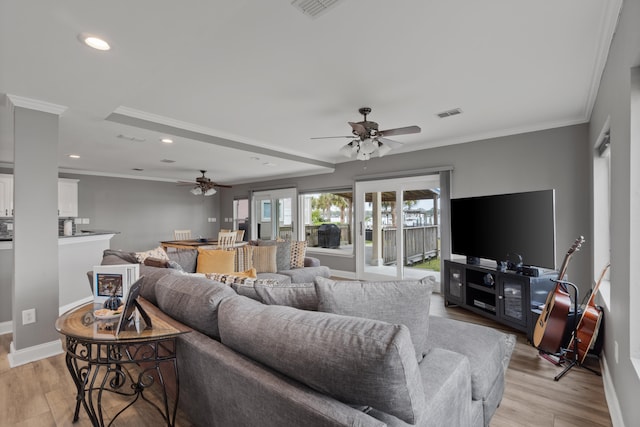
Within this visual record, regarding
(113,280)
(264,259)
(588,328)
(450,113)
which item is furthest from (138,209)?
(588,328)

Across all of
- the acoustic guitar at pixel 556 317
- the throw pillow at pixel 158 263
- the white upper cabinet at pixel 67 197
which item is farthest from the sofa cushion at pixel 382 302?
the white upper cabinet at pixel 67 197

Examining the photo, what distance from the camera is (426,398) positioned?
3.63 feet

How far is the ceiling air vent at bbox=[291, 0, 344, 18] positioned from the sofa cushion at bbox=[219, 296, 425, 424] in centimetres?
165

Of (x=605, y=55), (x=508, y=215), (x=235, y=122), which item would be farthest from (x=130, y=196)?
(x=605, y=55)

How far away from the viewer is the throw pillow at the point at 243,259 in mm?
4289

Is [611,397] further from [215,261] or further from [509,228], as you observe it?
[215,261]

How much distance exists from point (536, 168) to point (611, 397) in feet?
9.53

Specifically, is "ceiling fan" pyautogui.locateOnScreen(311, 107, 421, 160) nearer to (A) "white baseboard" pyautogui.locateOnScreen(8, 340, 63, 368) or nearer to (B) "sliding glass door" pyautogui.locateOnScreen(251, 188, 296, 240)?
(A) "white baseboard" pyautogui.locateOnScreen(8, 340, 63, 368)

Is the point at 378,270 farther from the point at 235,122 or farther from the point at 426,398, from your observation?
the point at 426,398

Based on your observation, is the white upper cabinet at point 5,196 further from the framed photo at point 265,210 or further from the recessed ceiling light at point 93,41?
the recessed ceiling light at point 93,41

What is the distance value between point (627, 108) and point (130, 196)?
9.08m

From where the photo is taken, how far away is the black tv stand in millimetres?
3182

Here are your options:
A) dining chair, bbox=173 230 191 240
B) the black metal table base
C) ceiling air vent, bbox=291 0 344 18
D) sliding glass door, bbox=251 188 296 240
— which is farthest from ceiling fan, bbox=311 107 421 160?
dining chair, bbox=173 230 191 240

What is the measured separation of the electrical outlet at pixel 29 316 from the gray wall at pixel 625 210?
4.26 meters
